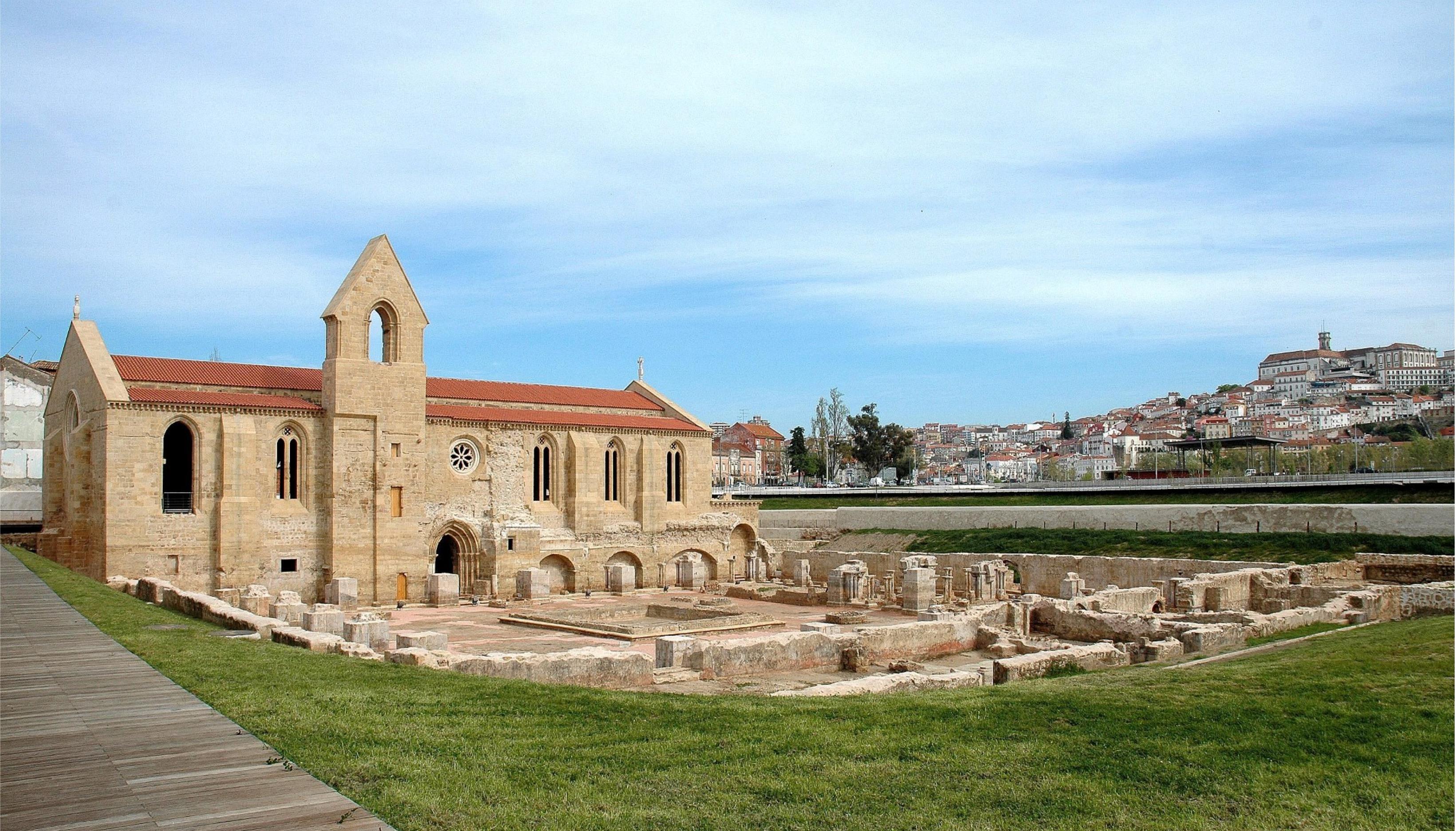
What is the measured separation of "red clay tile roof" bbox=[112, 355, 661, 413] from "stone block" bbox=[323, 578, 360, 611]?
8.09 meters

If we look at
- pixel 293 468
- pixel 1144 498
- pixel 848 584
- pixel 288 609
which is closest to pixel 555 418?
pixel 293 468

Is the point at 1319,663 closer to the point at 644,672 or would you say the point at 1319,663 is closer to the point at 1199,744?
the point at 1199,744

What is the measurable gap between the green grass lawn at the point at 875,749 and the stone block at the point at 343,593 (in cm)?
2167

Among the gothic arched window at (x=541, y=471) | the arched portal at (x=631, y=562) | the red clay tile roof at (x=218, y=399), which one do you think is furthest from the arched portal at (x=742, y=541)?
the red clay tile roof at (x=218, y=399)

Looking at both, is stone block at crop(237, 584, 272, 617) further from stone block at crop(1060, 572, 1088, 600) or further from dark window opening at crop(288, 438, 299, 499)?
stone block at crop(1060, 572, 1088, 600)

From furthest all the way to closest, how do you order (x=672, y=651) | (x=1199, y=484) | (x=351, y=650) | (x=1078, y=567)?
(x=1199, y=484) → (x=1078, y=567) → (x=672, y=651) → (x=351, y=650)

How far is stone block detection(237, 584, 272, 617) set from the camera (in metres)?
26.5

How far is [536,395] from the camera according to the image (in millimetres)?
48750

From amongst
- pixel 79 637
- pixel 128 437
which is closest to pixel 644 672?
pixel 79 637

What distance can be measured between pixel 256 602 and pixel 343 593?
852 cm

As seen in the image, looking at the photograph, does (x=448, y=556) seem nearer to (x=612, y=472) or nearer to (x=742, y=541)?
(x=612, y=472)

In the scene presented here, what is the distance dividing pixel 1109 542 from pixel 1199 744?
3325 cm

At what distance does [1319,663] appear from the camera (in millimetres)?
14320

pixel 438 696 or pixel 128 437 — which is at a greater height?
pixel 128 437
